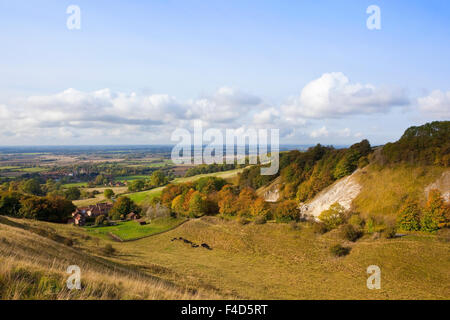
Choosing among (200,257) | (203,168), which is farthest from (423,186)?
(203,168)

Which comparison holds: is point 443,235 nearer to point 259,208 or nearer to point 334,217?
point 334,217

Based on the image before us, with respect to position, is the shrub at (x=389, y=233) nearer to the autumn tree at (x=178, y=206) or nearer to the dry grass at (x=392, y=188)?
the dry grass at (x=392, y=188)

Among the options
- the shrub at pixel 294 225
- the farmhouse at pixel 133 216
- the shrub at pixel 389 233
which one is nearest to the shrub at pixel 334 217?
the shrub at pixel 294 225

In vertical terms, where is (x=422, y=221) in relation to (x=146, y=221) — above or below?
above

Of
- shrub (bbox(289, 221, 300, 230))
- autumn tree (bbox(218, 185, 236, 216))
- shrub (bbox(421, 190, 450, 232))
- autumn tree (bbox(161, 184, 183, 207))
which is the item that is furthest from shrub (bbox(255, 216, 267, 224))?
autumn tree (bbox(161, 184, 183, 207))

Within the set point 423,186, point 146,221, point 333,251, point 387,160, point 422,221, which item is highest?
point 387,160

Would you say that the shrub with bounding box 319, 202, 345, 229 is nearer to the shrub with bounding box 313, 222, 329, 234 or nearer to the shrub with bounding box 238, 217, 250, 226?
the shrub with bounding box 313, 222, 329, 234

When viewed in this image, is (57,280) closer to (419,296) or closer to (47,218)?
(419,296)
